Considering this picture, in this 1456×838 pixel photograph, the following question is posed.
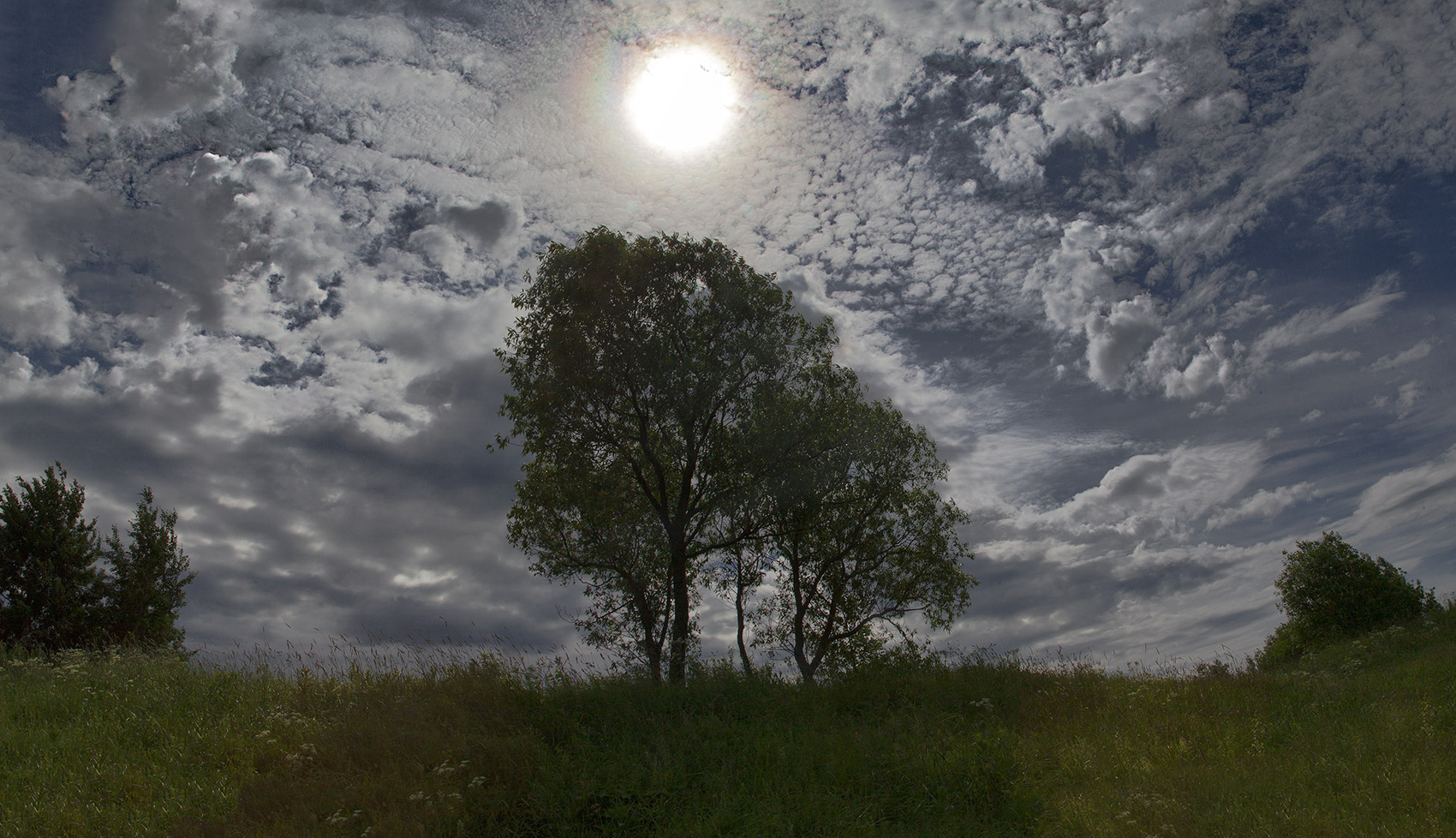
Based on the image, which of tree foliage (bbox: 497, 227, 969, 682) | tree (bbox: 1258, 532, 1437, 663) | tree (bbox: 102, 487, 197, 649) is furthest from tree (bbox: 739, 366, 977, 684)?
tree (bbox: 102, 487, 197, 649)

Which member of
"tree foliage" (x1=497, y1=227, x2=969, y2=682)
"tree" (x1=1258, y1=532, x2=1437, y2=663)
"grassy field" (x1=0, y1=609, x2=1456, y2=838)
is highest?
"tree foliage" (x1=497, y1=227, x2=969, y2=682)

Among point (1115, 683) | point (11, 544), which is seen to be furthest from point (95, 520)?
point (1115, 683)

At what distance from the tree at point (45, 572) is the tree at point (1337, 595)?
174 ft

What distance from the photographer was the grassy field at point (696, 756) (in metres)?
8.96

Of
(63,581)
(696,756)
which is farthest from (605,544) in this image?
(63,581)

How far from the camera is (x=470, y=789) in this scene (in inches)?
368

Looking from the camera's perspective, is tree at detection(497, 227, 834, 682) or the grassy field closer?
the grassy field

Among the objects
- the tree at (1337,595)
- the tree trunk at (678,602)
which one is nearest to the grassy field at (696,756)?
the tree trunk at (678,602)

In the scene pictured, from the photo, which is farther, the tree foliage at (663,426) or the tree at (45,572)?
the tree at (45,572)

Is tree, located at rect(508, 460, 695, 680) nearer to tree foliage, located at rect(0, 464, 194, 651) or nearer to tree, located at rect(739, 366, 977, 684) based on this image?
tree, located at rect(739, 366, 977, 684)

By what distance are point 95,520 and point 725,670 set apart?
114ft

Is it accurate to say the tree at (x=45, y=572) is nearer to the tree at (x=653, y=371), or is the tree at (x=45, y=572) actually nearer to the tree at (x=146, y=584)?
the tree at (x=146, y=584)

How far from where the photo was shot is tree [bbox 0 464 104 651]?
99.5ft

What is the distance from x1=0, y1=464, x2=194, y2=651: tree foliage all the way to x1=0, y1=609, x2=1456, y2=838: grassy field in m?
21.6
